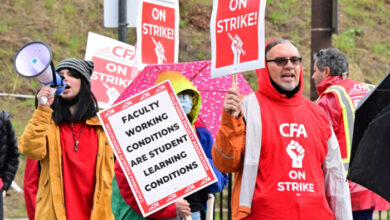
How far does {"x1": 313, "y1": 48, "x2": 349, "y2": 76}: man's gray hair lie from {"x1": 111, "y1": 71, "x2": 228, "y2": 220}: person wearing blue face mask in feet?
6.89

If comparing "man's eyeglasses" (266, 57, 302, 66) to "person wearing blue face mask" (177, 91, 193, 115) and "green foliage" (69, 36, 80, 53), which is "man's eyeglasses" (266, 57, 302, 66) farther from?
"green foliage" (69, 36, 80, 53)

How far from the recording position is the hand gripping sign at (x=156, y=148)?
18.6 feet

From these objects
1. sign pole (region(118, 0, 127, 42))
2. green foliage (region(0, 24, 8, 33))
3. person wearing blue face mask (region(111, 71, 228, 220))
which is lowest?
person wearing blue face mask (region(111, 71, 228, 220))

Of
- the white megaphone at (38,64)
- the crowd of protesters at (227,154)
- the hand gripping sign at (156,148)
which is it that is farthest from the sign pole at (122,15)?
the white megaphone at (38,64)

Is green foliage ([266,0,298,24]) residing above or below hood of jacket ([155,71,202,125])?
above

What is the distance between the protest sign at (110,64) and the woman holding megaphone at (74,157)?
253 cm

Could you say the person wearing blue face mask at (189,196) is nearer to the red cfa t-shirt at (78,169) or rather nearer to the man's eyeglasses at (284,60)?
the red cfa t-shirt at (78,169)

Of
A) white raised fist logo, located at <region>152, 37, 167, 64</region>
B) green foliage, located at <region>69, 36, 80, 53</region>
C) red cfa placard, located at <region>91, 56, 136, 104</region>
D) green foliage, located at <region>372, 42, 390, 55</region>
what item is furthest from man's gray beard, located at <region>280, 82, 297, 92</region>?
green foliage, located at <region>372, 42, 390, 55</region>

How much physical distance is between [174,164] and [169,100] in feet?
1.43

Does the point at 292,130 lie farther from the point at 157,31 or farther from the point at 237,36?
the point at 157,31

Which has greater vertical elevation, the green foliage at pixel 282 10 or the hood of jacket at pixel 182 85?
the green foliage at pixel 282 10

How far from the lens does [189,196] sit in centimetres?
598

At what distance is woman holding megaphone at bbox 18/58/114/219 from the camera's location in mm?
5941

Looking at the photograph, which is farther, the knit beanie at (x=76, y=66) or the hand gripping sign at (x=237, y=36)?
the knit beanie at (x=76, y=66)
